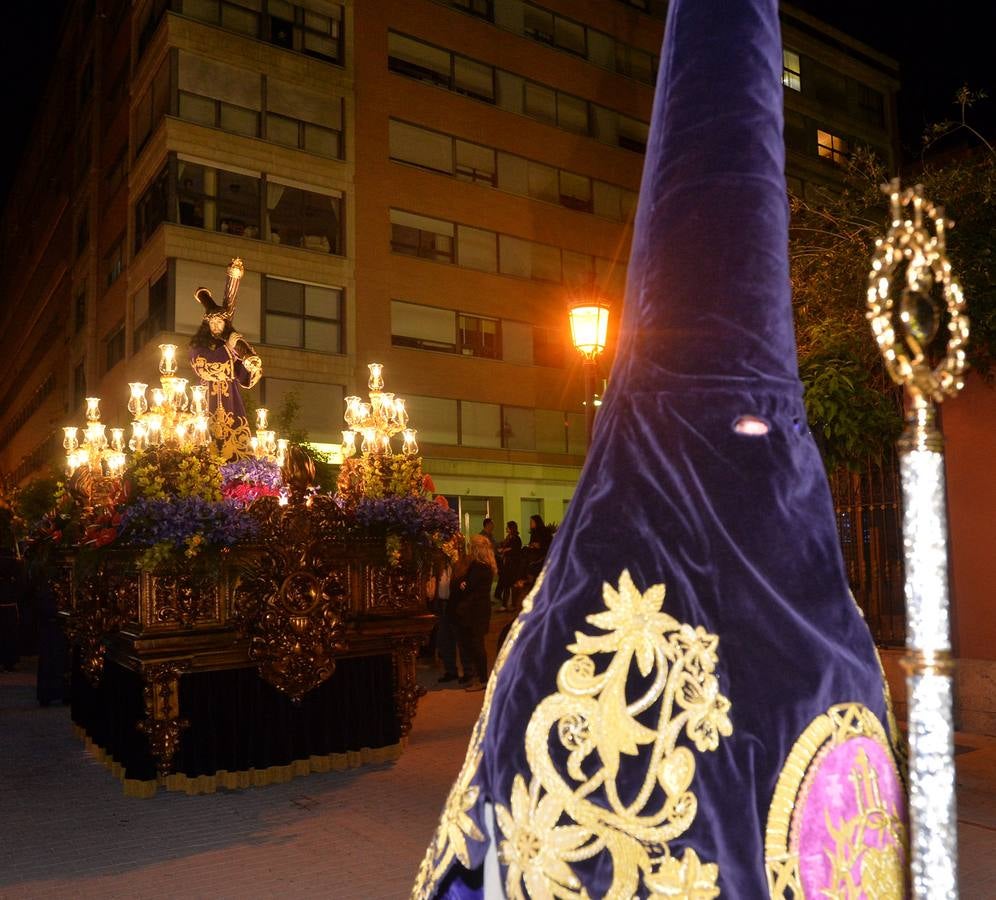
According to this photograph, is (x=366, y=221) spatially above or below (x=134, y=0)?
below

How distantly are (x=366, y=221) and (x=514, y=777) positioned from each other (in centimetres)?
2592

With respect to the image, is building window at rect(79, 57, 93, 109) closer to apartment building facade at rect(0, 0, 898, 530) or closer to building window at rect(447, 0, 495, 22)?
apartment building facade at rect(0, 0, 898, 530)

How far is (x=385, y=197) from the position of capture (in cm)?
2684

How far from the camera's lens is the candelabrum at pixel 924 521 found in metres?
1.35

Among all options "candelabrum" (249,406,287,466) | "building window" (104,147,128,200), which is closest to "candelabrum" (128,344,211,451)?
"candelabrum" (249,406,287,466)

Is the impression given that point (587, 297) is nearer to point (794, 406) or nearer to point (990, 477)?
point (990, 477)

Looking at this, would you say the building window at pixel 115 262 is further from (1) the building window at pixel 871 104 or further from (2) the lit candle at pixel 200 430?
(1) the building window at pixel 871 104

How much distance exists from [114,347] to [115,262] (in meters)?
2.67

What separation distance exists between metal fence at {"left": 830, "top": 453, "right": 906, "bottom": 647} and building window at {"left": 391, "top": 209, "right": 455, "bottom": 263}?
63.8 feet

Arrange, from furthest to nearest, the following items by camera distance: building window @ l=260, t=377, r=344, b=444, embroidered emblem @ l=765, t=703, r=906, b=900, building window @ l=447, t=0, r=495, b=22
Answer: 1. building window @ l=447, t=0, r=495, b=22
2. building window @ l=260, t=377, r=344, b=444
3. embroidered emblem @ l=765, t=703, r=906, b=900

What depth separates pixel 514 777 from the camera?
5.43 ft

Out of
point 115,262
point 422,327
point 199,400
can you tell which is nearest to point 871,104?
point 422,327

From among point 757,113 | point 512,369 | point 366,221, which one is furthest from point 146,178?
point 757,113

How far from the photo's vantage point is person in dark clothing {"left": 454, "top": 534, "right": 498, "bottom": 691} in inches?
477
